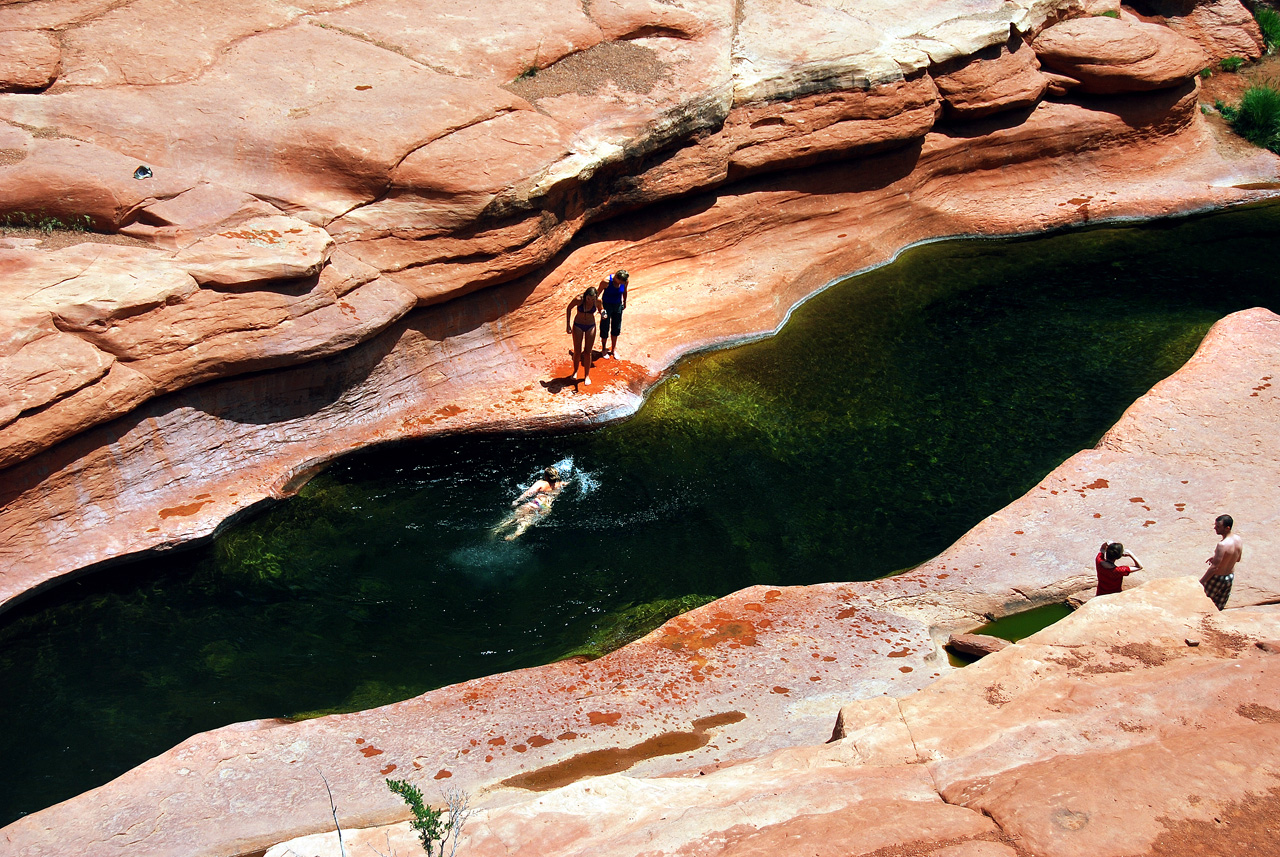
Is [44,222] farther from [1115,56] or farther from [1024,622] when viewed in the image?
[1115,56]

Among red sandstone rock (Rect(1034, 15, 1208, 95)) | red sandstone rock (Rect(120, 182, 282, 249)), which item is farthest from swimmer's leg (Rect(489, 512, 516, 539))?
red sandstone rock (Rect(1034, 15, 1208, 95))

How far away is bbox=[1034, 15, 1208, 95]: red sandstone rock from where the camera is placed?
18281 mm

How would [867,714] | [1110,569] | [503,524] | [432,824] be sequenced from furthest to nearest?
[503,524]
[1110,569]
[867,714]
[432,824]

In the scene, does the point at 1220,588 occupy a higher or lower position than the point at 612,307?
lower

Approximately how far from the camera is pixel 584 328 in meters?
13.5

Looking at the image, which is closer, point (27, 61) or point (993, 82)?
point (27, 61)

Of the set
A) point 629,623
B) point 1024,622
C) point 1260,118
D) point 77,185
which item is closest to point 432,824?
point 629,623

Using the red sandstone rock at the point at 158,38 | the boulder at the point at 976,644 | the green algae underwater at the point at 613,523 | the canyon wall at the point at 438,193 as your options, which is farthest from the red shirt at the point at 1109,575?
the red sandstone rock at the point at 158,38

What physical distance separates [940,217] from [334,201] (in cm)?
1073

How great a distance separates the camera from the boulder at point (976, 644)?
9.23 meters

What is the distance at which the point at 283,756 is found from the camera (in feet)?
26.5

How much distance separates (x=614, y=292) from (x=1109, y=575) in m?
7.19

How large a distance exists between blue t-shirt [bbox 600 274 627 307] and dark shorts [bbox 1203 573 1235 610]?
306 inches

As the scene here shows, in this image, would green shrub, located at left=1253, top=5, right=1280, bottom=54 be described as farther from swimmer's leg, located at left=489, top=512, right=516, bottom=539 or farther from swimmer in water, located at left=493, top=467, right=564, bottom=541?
swimmer's leg, located at left=489, top=512, right=516, bottom=539
